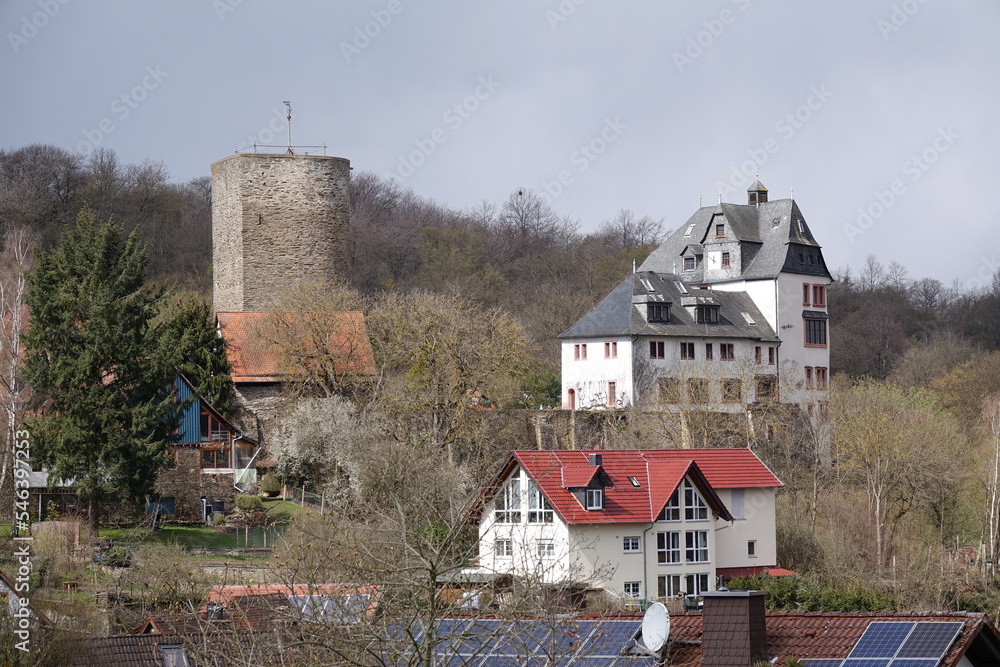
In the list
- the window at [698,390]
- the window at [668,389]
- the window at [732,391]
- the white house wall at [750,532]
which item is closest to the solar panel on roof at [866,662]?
the white house wall at [750,532]

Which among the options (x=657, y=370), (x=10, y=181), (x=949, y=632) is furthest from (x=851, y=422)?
(x=10, y=181)

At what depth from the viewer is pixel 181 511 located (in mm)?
35906

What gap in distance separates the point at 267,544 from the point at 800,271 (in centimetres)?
2873

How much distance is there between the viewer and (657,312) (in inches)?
1930

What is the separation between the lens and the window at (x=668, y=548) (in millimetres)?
32969

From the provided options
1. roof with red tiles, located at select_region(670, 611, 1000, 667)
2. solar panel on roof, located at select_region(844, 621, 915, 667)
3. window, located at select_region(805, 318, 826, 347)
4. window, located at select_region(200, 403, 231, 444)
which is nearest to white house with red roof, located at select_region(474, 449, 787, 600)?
window, located at select_region(200, 403, 231, 444)

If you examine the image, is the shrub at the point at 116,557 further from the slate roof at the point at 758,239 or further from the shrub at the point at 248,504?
the slate roof at the point at 758,239

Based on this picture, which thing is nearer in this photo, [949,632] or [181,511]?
[949,632]

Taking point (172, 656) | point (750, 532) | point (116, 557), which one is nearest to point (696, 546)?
point (750, 532)

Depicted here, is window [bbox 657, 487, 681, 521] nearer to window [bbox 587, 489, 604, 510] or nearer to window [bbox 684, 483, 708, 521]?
window [bbox 684, 483, 708, 521]

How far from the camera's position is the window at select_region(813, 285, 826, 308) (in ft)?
179

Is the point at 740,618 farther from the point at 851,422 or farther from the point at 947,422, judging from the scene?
the point at 947,422

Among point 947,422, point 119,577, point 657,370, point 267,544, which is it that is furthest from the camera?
point 657,370

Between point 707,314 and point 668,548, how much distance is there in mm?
18417
